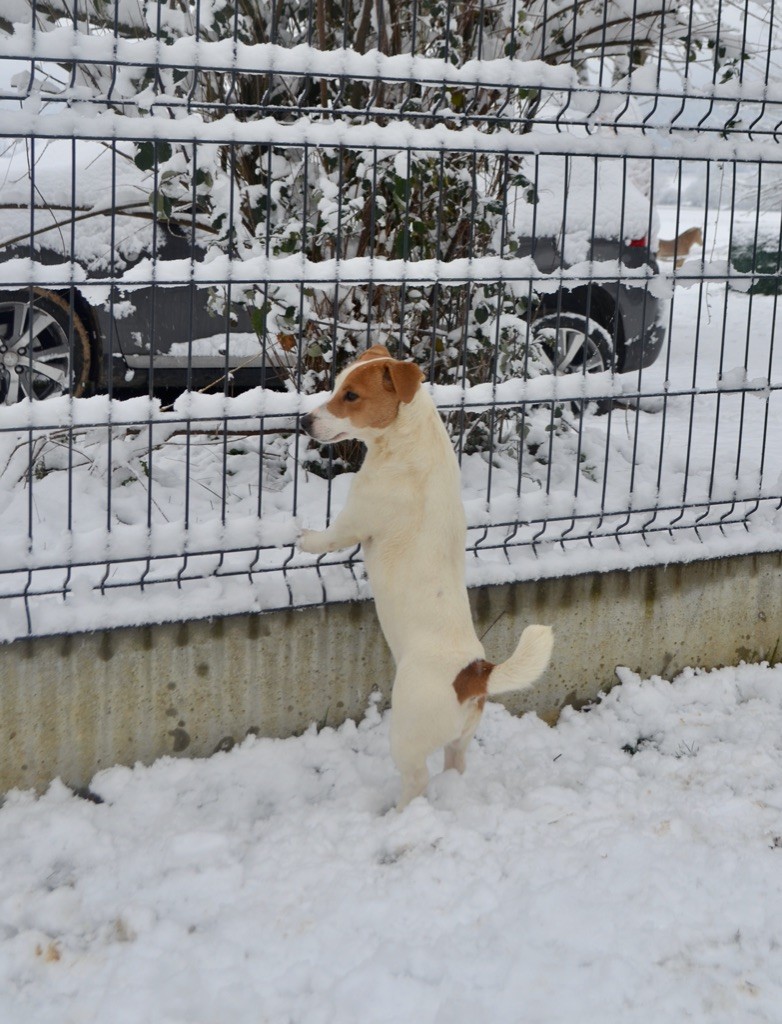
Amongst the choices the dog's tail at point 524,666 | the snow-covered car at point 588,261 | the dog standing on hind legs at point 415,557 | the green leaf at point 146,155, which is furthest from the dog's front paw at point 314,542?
the green leaf at point 146,155

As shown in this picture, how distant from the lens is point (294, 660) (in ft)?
13.1

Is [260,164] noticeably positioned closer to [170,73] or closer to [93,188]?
[93,188]

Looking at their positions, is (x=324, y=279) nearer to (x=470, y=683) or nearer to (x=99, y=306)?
(x=470, y=683)

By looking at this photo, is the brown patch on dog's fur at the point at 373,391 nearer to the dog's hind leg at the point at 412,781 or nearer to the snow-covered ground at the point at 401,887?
the dog's hind leg at the point at 412,781

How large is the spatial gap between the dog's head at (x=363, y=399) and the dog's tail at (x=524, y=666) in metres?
0.77

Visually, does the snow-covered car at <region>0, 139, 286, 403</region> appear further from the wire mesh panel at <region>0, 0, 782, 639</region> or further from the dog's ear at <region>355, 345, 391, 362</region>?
the dog's ear at <region>355, 345, 391, 362</region>

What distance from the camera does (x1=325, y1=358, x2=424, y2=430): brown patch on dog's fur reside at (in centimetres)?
344

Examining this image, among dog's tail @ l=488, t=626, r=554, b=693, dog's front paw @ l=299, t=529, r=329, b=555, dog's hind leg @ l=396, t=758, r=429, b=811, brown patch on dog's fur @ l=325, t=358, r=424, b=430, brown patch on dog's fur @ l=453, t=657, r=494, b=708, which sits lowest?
dog's hind leg @ l=396, t=758, r=429, b=811

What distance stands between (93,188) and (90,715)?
2.63m

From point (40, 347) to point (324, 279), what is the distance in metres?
2.71

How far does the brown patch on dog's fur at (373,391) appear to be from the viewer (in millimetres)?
3441

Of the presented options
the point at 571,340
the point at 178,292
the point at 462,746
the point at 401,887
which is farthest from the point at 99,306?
the point at 401,887

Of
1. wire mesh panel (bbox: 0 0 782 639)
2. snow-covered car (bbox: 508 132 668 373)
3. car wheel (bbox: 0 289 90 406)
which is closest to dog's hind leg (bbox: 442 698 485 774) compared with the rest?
wire mesh panel (bbox: 0 0 782 639)

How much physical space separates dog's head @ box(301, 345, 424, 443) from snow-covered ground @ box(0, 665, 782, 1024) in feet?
3.74
